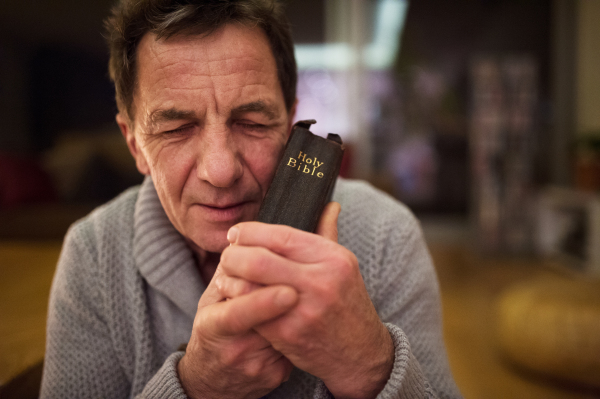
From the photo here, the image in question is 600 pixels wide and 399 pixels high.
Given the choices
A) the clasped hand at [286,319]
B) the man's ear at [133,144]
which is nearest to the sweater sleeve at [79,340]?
the man's ear at [133,144]

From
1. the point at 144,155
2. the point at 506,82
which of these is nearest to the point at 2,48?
the point at 144,155

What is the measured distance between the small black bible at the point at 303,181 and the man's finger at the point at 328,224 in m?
0.01

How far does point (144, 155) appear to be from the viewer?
81 cm

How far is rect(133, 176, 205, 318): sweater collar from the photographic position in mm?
846

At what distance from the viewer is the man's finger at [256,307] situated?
50cm

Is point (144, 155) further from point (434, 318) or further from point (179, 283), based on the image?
point (434, 318)

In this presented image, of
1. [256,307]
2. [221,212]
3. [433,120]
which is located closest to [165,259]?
[221,212]

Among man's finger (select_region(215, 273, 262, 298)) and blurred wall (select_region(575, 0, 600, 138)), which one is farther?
blurred wall (select_region(575, 0, 600, 138))

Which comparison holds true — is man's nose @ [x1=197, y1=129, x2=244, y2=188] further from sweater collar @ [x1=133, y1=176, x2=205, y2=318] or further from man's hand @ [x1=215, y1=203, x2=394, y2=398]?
sweater collar @ [x1=133, y1=176, x2=205, y2=318]

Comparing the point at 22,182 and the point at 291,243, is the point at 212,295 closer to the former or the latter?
the point at 291,243

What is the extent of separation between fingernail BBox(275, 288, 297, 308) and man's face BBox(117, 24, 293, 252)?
9.8 inches

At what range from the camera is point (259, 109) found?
2.33 ft

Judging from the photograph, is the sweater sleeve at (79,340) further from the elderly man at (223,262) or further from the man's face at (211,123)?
the man's face at (211,123)

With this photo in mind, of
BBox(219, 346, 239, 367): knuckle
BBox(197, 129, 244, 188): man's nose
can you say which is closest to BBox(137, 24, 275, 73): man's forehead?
BBox(197, 129, 244, 188): man's nose
